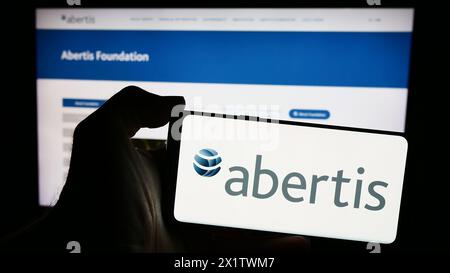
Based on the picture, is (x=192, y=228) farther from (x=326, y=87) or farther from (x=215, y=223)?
(x=326, y=87)

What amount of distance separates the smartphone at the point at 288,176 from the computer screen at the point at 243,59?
30cm

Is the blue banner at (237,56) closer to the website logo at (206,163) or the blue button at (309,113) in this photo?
the blue button at (309,113)

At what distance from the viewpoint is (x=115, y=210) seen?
55cm

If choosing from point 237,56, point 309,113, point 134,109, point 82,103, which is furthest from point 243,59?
point 82,103

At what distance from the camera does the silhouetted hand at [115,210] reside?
0.53 m

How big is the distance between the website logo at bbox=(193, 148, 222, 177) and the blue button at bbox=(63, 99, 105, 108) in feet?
1.50

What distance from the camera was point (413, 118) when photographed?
0.80 metres

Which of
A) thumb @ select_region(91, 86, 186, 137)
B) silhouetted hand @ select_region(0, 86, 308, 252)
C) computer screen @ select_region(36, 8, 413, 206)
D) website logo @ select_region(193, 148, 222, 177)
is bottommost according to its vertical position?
silhouetted hand @ select_region(0, 86, 308, 252)

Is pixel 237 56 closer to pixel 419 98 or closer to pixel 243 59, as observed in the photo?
pixel 243 59

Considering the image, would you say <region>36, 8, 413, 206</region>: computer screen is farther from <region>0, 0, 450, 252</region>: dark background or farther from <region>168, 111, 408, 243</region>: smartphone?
<region>168, 111, 408, 243</region>: smartphone

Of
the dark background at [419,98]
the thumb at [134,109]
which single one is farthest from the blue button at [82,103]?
the thumb at [134,109]

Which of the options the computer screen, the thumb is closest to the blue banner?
the computer screen

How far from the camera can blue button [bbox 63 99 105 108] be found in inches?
32.3
